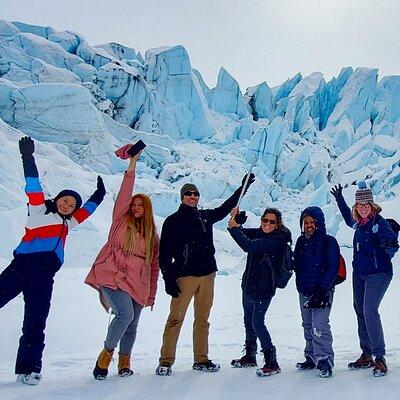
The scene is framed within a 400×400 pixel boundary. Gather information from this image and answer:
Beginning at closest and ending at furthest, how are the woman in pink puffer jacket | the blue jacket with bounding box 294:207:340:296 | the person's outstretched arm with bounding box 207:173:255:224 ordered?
the woman in pink puffer jacket
the blue jacket with bounding box 294:207:340:296
the person's outstretched arm with bounding box 207:173:255:224

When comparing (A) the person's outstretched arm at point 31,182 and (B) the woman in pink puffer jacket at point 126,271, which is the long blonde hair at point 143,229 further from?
(A) the person's outstretched arm at point 31,182

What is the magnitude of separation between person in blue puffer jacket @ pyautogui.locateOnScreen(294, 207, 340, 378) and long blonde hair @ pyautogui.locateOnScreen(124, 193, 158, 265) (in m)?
1.22

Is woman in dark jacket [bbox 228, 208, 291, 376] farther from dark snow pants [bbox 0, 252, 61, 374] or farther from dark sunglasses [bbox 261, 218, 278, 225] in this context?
dark snow pants [bbox 0, 252, 61, 374]

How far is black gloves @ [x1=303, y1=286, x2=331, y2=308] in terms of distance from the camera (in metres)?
3.54

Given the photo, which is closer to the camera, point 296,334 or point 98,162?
point 296,334

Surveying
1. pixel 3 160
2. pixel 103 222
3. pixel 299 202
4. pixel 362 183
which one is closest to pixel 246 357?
pixel 362 183

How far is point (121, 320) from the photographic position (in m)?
3.46

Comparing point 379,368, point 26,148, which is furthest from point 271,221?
point 26,148

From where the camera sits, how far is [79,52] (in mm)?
50031

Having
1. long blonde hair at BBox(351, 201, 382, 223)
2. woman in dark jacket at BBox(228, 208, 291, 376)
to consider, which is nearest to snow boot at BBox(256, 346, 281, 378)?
woman in dark jacket at BBox(228, 208, 291, 376)

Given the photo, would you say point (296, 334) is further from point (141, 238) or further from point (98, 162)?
point (98, 162)

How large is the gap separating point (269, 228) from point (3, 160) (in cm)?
1736

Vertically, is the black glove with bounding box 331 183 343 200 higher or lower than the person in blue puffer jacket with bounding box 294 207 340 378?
higher

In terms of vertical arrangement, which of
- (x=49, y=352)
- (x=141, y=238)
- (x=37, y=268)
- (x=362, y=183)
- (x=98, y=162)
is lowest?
(x=49, y=352)
